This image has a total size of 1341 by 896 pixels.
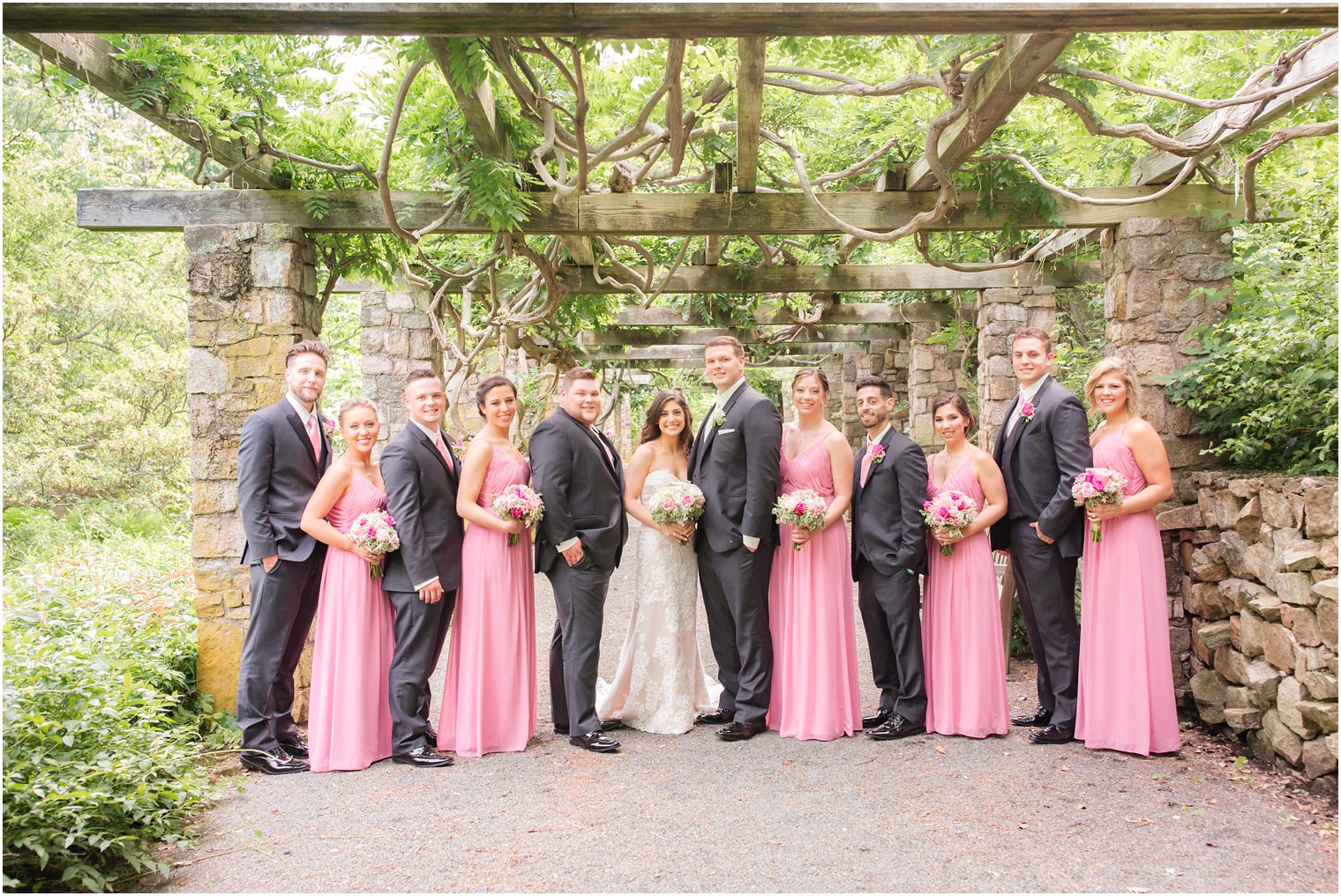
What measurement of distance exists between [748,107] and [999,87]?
1.07m

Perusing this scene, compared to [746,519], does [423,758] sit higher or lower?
lower

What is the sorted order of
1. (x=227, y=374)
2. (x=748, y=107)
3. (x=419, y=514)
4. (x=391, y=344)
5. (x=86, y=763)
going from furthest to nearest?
(x=391, y=344)
(x=227, y=374)
(x=419, y=514)
(x=748, y=107)
(x=86, y=763)

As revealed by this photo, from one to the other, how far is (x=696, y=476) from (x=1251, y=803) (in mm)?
2836

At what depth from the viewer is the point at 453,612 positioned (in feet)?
15.6

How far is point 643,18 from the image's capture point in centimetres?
285

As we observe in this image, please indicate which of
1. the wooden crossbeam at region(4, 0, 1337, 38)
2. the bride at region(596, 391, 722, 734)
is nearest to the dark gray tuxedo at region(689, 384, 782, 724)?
the bride at region(596, 391, 722, 734)

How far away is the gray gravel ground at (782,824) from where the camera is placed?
3.18 m

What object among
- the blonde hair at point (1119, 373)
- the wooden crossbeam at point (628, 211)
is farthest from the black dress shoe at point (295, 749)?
the blonde hair at point (1119, 373)

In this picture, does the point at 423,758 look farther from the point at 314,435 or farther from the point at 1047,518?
the point at 1047,518

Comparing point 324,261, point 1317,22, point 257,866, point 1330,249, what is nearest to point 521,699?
point 257,866

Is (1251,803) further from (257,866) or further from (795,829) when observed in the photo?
(257,866)

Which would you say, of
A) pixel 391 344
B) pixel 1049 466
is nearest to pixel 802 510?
pixel 1049 466

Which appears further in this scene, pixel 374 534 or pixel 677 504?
pixel 677 504

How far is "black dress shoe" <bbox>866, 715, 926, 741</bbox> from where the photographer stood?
472cm
